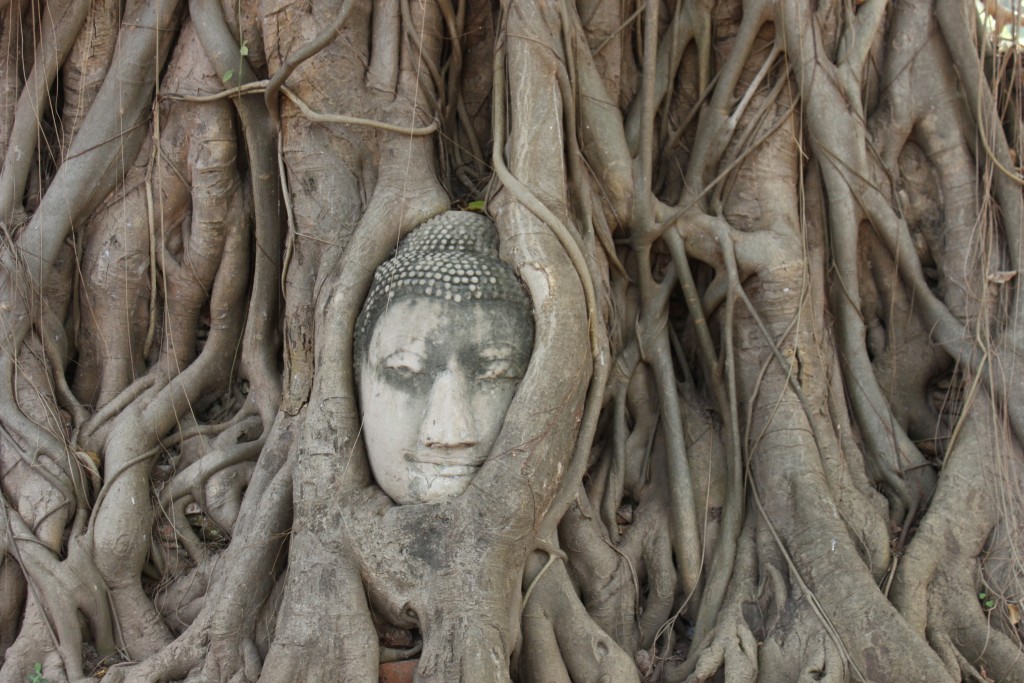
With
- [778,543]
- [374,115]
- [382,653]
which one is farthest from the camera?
[374,115]

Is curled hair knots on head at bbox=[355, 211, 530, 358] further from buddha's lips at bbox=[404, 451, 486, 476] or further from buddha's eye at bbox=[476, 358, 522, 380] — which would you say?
buddha's lips at bbox=[404, 451, 486, 476]

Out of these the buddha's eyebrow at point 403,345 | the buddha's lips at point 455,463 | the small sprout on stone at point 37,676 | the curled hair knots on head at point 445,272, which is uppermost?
the curled hair knots on head at point 445,272

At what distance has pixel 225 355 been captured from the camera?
3.77m

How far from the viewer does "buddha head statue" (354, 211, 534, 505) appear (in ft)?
9.52

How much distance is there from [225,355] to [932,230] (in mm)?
2801

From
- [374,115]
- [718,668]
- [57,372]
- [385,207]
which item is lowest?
[718,668]

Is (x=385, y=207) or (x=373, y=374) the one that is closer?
(x=373, y=374)

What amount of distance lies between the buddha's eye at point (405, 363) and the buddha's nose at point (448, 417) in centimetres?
8

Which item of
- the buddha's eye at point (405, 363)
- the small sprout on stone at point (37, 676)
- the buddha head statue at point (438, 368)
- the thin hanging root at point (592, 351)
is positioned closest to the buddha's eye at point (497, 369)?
the buddha head statue at point (438, 368)

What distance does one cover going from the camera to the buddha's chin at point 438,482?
2.89m

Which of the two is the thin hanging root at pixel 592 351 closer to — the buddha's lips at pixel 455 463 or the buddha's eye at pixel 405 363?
the buddha's lips at pixel 455 463

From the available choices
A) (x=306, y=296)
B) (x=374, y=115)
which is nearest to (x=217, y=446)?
(x=306, y=296)

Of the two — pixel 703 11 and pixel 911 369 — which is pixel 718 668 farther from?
pixel 703 11

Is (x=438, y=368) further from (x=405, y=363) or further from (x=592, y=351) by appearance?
(x=592, y=351)
